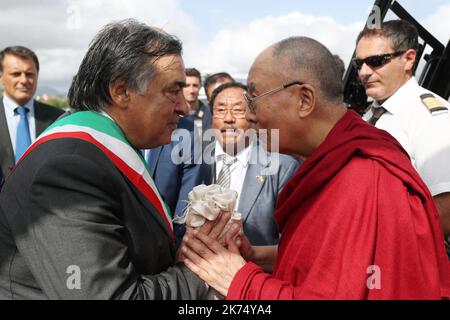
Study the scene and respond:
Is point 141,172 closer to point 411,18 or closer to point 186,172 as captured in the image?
point 186,172

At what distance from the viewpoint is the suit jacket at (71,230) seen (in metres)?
1.48

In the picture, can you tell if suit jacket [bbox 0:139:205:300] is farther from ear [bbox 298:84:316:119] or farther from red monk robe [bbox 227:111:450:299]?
ear [bbox 298:84:316:119]

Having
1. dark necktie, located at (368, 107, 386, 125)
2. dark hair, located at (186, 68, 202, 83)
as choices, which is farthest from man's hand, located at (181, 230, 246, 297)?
dark hair, located at (186, 68, 202, 83)

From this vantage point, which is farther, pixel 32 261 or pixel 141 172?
pixel 141 172

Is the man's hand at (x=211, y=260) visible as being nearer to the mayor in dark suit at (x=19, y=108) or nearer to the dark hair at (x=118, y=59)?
the dark hair at (x=118, y=59)

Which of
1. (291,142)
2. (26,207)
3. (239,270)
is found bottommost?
(239,270)

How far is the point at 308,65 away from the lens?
192 centimetres

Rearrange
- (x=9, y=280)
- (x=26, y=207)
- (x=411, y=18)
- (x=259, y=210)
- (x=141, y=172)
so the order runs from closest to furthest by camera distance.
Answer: (x=26, y=207)
(x=9, y=280)
(x=141, y=172)
(x=259, y=210)
(x=411, y=18)

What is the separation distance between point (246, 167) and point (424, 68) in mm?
1931

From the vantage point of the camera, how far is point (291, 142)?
2006mm

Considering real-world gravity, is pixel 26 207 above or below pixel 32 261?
above

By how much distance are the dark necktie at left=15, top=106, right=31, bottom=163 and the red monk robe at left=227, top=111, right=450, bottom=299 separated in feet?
11.1

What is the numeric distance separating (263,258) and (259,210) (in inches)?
35.7

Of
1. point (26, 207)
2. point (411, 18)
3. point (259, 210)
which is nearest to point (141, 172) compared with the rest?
point (26, 207)
